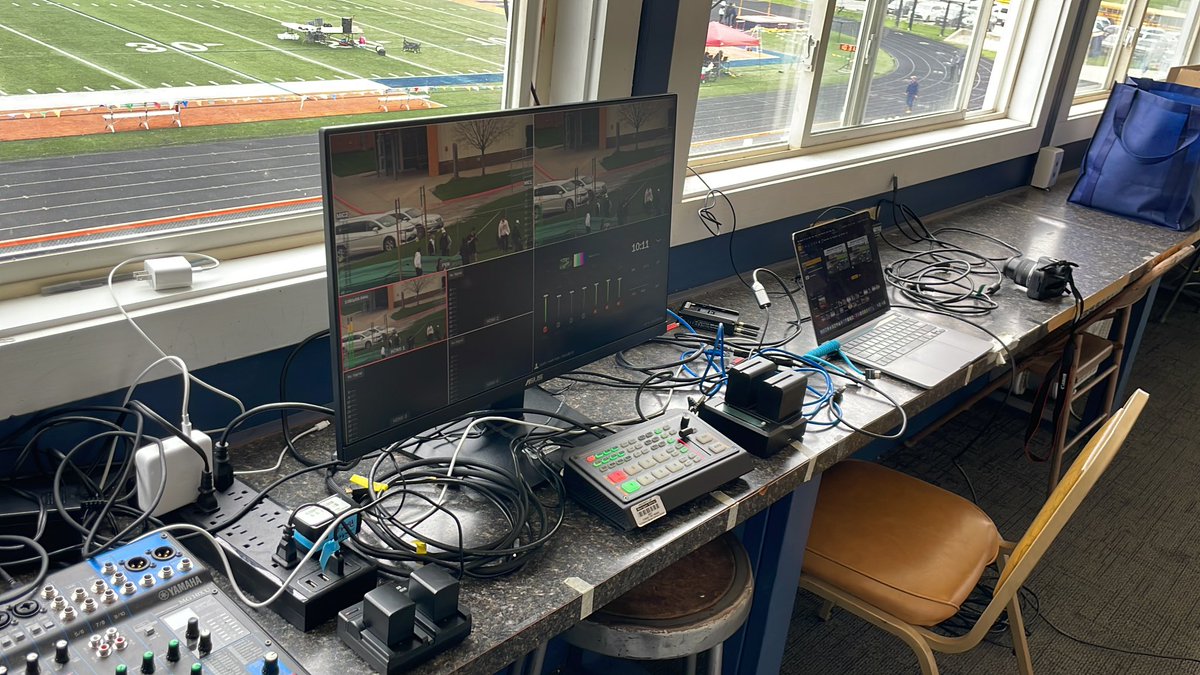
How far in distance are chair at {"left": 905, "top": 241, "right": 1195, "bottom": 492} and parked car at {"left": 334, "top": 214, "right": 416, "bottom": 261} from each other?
1968mm

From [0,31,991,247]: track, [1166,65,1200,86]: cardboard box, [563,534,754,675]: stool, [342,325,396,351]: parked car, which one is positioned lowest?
[563,534,754,675]: stool

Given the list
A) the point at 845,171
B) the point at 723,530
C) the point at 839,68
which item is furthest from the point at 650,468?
the point at 839,68

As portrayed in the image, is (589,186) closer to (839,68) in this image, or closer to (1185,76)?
(839,68)

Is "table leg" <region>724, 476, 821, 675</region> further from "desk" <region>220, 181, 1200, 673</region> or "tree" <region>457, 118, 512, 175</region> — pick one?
"tree" <region>457, 118, 512, 175</region>

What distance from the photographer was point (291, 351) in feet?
4.85

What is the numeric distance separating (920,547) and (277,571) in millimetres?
1268

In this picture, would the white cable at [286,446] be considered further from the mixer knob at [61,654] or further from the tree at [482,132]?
the tree at [482,132]

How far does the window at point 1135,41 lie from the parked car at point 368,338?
351 centimetres

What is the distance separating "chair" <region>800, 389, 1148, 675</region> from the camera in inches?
62.2

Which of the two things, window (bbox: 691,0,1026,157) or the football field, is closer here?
the football field

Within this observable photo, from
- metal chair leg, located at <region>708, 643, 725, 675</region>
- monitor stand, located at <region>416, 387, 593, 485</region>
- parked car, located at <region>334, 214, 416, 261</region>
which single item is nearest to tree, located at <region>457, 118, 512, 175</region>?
parked car, located at <region>334, 214, 416, 261</region>

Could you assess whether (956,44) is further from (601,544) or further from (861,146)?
(601,544)

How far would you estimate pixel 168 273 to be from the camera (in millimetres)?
1339

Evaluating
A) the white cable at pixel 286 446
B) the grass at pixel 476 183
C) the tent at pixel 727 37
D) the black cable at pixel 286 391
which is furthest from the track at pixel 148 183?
the tent at pixel 727 37
